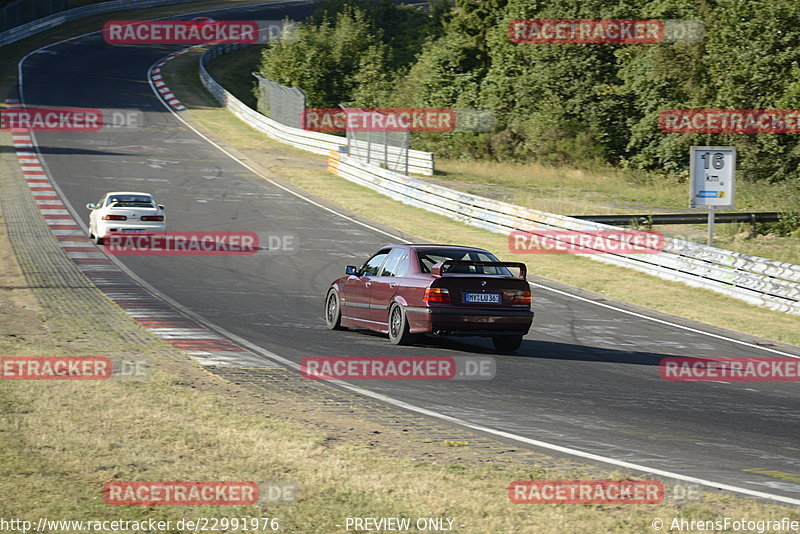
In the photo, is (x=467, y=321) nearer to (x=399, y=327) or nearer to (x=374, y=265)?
(x=399, y=327)

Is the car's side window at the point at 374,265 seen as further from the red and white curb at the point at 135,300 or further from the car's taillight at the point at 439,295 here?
the red and white curb at the point at 135,300

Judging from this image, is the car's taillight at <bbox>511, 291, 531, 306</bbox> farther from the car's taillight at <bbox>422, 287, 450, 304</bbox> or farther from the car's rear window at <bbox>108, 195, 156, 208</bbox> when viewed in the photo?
Answer: the car's rear window at <bbox>108, 195, 156, 208</bbox>

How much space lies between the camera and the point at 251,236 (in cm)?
2734

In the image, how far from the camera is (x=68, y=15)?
8112 centimetres

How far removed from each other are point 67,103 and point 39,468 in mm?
49751

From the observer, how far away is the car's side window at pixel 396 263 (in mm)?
13875

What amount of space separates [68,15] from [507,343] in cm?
7701

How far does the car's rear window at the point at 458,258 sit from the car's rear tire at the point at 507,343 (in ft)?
3.05

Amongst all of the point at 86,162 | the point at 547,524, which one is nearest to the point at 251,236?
the point at 86,162

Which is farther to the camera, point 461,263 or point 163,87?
point 163,87

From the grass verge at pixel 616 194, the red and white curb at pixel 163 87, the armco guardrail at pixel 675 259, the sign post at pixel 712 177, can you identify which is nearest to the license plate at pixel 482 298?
the armco guardrail at pixel 675 259

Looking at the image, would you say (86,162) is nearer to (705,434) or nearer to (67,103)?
(67,103)

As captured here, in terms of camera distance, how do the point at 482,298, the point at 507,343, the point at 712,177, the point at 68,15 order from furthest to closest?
the point at 68,15
the point at 712,177
the point at 507,343
the point at 482,298

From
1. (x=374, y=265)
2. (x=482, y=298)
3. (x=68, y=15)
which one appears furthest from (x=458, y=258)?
(x=68, y=15)
